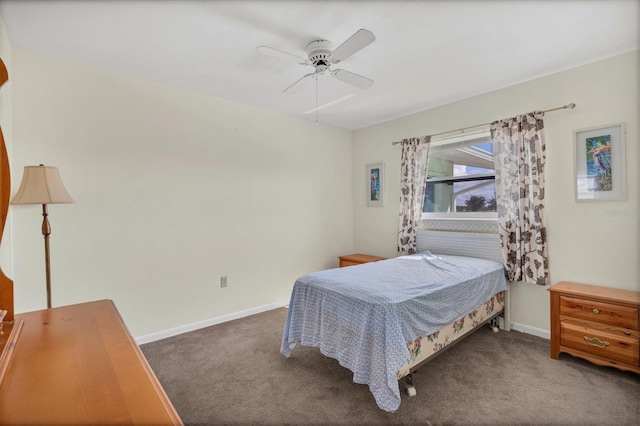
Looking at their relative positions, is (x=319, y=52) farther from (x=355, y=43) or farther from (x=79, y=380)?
(x=79, y=380)

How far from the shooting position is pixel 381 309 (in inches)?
72.9

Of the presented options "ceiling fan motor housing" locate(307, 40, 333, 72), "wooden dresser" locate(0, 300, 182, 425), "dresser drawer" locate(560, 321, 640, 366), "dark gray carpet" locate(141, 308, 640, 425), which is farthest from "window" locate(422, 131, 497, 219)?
"wooden dresser" locate(0, 300, 182, 425)

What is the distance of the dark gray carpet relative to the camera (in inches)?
71.4

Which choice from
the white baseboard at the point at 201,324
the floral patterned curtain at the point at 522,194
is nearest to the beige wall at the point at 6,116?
the white baseboard at the point at 201,324

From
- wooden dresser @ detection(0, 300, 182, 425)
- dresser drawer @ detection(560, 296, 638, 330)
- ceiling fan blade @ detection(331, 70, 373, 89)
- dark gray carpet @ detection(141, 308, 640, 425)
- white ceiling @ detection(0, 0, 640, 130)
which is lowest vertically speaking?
dark gray carpet @ detection(141, 308, 640, 425)

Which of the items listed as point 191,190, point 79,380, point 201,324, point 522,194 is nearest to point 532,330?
point 522,194

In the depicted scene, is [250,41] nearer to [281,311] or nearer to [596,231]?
[281,311]

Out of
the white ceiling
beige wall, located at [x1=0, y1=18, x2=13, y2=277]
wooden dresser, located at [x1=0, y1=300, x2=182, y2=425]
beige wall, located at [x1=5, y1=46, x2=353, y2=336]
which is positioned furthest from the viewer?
beige wall, located at [x1=5, y1=46, x2=353, y2=336]

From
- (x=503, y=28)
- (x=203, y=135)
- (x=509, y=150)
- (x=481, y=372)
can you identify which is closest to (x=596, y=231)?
(x=509, y=150)

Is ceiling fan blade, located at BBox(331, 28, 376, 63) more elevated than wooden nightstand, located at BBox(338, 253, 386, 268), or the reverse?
ceiling fan blade, located at BBox(331, 28, 376, 63)

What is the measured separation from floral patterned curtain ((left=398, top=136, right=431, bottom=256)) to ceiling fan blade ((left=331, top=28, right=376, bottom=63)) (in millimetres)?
2036

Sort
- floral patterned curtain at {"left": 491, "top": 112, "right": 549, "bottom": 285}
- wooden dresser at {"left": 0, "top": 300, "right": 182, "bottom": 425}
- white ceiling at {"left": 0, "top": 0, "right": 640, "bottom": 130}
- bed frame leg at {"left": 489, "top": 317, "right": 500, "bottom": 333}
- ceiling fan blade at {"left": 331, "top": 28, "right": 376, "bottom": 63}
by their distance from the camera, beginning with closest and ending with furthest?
wooden dresser at {"left": 0, "top": 300, "right": 182, "bottom": 425}
ceiling fan blade at {"left": 331, "top": 28, "right": 376, "bottom": 63}
white ceiling at {"left": 0, "top": 0, "right": 640, "bottom": 130}
floral patterned curtain at {"left": 491, "top": 112, "right": 549, "bottom": 285}
bed frame leg at {"left": 489, "top": 317, "right": 500, "bottom": 333}

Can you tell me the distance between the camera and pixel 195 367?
2.40m

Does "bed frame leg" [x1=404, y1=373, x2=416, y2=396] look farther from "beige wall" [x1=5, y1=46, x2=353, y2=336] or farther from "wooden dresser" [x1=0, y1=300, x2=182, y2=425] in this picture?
"beige wall" [x1=5, y1=46, x2=353, y2=336]
